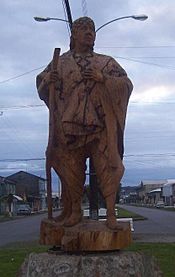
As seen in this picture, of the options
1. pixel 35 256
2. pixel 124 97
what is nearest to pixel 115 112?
pixel 124 97

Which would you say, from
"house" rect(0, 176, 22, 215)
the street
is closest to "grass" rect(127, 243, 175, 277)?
the street

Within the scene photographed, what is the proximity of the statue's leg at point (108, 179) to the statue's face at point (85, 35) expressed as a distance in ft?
3.89

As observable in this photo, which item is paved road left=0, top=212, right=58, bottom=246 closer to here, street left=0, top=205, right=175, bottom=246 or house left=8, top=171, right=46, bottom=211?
street left=0, top=205, right=175, bottom=246

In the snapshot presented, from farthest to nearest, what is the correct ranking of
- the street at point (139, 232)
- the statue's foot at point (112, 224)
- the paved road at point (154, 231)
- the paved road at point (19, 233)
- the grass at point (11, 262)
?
1. the paved road at point (19, 233)
2. the street at point (139, 232)
3. the paved road at point (154, 231)
4. the grass at point (11, 262)
5. the statue's foot at point (112, 224)

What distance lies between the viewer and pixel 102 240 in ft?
20.3

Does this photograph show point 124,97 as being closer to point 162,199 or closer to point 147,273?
point 147,273

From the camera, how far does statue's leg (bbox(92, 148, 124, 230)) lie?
255 inches

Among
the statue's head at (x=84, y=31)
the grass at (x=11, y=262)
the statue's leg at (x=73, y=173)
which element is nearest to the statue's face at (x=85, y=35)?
the statue's head at (x=84, y=31)

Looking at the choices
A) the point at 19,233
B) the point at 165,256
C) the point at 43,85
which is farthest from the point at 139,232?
the point at 43,85

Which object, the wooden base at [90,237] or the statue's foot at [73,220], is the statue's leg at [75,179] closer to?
the statue's foot at [73,220]

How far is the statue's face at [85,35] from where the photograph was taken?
6781mm

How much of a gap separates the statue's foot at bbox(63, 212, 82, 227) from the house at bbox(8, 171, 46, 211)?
101 m

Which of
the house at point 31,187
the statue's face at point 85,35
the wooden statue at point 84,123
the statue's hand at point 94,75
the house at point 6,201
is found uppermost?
the house at point 31,187

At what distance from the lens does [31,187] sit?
11619 centimetres
